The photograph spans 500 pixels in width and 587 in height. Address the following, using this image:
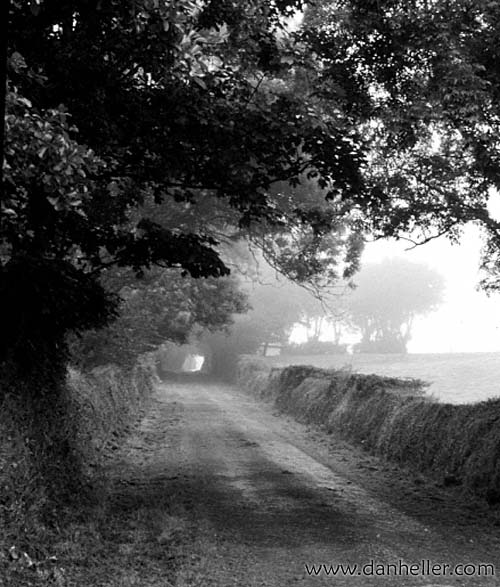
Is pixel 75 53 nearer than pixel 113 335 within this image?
Yes

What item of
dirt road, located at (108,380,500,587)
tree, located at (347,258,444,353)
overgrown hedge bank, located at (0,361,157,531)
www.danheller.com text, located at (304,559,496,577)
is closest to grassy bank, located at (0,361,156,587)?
overgrown hedge bank, located at (0,361,157,531)

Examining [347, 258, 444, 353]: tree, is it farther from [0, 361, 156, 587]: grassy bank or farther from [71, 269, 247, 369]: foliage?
[0, 361, 156, 587]: grassy bank

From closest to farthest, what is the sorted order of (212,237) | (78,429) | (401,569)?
(401,569)
(212,237)
(78,429)

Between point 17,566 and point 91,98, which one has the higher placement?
point 91,98

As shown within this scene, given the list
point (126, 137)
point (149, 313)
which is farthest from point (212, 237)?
point (149, 313)

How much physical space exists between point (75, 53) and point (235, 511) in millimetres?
8419

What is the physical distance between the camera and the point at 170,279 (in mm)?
28188

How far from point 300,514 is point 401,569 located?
322 cm

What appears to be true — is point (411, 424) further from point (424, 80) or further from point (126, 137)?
point (126, 137)

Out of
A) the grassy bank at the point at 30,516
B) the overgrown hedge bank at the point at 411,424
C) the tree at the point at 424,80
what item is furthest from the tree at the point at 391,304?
the grassy bank at the point at 30,516

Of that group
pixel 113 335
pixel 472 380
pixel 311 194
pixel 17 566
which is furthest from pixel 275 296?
pixel 17 566

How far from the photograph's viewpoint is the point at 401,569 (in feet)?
26.9

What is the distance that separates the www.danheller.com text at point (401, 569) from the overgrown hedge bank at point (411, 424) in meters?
4.40

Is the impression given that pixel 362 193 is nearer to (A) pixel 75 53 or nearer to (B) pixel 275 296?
(A) pixel 75 53
